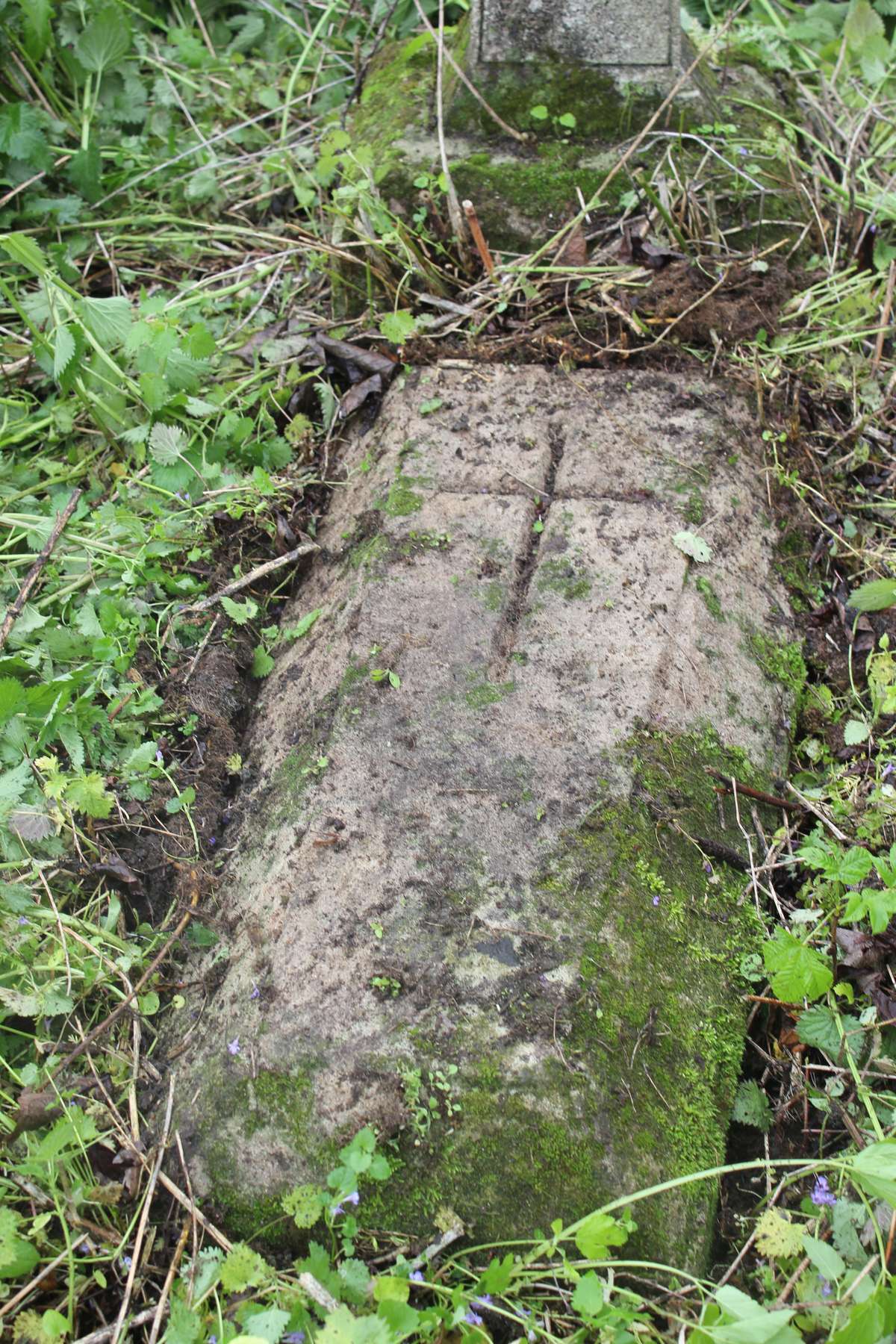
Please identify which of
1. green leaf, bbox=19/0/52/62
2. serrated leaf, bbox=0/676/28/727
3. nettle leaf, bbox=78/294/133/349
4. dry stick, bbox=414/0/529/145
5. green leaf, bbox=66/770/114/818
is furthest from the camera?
green leaf, bbox=19/0/52/62

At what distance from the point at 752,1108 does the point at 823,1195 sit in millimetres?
194

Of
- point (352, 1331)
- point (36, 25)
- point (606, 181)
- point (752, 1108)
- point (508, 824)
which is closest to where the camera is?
point (352, 1331)

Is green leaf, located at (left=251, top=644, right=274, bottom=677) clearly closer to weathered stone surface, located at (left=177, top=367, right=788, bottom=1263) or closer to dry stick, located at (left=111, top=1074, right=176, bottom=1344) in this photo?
weathered stone surface, located at (left=177, top=367, right=788, bottom=1263)

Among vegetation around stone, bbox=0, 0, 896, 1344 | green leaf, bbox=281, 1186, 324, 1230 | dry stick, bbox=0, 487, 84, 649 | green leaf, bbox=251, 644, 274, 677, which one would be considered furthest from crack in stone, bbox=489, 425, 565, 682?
dry stick, bbox=0, 487, 84, 649

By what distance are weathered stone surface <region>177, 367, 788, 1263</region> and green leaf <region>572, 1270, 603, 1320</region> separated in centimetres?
15

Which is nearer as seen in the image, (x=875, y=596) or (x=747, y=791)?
(x=747, y=791)

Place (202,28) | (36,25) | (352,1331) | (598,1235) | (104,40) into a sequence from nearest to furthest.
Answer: (352,1331)
(598,1235)
(36,25)
(104,40)
(202,28)

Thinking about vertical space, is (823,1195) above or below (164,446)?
below

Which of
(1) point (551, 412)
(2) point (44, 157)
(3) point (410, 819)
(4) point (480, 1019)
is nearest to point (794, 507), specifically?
(1) point (551, 412)

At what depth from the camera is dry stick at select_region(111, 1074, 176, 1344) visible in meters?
1.63

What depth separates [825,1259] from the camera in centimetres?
154

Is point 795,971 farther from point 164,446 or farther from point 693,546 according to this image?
point 164,446

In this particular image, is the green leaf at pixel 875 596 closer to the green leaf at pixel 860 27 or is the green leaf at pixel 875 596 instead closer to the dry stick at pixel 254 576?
the dry stick at pixel 254 576

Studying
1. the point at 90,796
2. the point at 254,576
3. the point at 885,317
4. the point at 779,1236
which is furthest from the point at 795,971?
the point at 885,317
